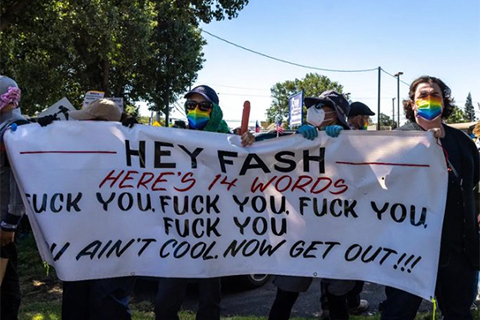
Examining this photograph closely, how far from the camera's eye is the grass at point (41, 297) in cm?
430

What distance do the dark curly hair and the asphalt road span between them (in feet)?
8.45

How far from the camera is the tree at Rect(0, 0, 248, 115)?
1220cm

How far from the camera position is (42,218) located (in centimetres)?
300

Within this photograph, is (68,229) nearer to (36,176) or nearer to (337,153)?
(36,176)

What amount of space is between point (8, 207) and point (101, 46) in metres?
16.7

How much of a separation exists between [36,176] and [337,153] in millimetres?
2049

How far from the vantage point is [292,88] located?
64.0 m

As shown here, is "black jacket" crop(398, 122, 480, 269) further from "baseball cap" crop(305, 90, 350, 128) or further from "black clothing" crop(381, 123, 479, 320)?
"baseball cap" crop(305, 90, 350, 128)

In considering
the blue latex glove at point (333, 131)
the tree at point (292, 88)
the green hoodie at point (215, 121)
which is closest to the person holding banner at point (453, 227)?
the blue latex glove at point (333, 131)

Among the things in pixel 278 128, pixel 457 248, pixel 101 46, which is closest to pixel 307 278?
pixel 457 248

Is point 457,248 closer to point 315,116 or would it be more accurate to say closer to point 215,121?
point 315,116

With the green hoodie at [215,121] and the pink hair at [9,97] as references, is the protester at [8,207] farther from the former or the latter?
the green hoodie at [215,121]

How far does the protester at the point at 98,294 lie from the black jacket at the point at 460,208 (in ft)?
7.07

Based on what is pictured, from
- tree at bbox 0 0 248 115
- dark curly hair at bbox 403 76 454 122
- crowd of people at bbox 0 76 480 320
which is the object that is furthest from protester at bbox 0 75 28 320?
tree at bbox 0 0 248 115
